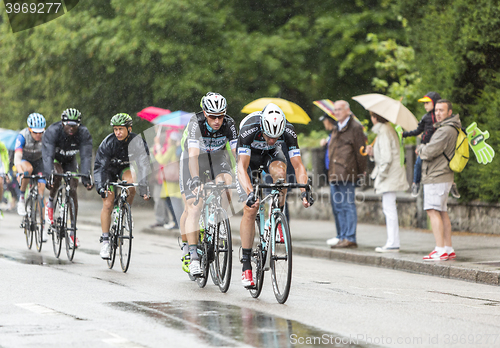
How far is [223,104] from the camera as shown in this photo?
27.8 ft

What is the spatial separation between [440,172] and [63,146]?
5.44 metres

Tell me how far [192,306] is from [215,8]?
675 inches

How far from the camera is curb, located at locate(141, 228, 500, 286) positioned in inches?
396

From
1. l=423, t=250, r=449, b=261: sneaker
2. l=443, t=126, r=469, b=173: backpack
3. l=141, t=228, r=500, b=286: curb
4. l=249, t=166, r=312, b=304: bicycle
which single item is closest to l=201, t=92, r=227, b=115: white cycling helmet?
l=249, t=166, r=312, b=304: bicycle

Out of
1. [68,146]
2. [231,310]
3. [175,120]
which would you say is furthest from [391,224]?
[231,310]

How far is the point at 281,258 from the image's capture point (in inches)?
304

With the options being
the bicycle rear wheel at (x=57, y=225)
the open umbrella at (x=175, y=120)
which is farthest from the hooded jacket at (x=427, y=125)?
the open umbrella at (x=175, y=120)

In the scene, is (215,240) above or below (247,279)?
above

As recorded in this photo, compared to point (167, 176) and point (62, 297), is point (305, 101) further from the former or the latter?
point (62, 297)

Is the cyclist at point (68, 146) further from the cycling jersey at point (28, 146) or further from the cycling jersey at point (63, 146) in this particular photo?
the cycling jersey at point (28, 146)

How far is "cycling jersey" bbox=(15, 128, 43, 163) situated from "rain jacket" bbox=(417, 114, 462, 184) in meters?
6.33

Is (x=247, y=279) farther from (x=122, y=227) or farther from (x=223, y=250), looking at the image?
(x=122, y=227)

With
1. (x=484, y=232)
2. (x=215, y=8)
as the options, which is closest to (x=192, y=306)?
(x=484, y=232)

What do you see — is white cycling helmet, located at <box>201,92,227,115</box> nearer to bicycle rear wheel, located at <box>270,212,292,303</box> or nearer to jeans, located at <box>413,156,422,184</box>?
bicycle rear wheel, located at <box>270,212,292,303</box>
